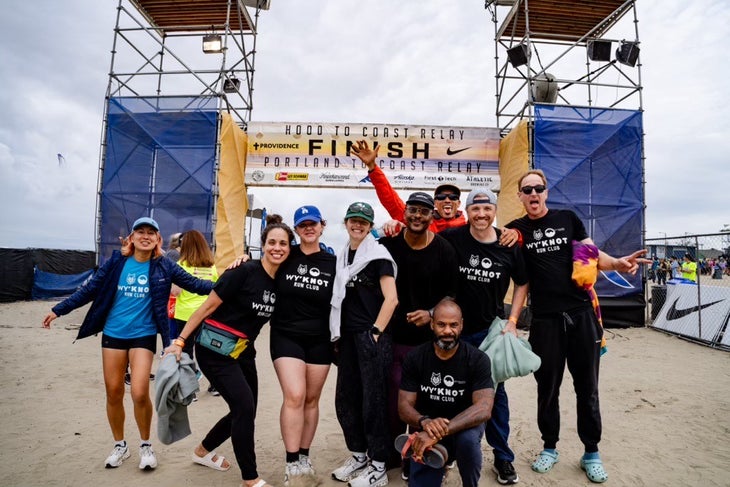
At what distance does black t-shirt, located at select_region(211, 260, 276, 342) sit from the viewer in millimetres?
2904

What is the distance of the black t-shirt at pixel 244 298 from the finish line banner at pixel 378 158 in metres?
6.94

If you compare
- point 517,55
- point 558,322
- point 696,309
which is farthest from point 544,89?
point 558,322

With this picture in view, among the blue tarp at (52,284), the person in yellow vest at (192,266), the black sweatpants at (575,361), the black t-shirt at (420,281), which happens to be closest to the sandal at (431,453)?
the black t-shirt at (420,281)

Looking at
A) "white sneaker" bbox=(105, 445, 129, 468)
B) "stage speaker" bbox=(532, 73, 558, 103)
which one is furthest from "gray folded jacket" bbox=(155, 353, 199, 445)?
"stage speaker" bbox=(532, 73, 558, 103)

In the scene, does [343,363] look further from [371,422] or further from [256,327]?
[256,327]

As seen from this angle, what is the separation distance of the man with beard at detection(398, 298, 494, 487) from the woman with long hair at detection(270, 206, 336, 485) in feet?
2.26

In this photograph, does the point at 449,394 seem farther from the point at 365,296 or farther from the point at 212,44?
the point at 212,44

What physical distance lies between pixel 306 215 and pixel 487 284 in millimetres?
1443

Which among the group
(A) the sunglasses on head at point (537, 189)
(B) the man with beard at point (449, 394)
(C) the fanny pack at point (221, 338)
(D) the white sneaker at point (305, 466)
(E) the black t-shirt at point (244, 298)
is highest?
(A) the sunglasses on head at point (537, 189)

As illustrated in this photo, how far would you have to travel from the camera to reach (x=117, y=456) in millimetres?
3217

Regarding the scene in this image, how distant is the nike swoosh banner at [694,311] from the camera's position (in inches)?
305

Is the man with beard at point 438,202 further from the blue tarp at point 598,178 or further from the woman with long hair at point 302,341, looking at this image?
the blue tarp at point 598,178

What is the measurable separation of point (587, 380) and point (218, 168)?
8.17 m

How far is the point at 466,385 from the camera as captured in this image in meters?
2.58
